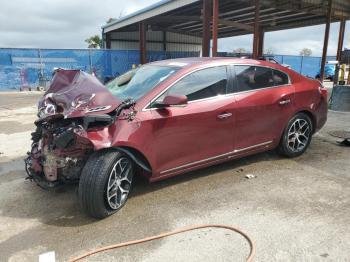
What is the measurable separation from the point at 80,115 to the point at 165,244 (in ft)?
4.88

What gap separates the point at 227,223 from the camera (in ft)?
10.9

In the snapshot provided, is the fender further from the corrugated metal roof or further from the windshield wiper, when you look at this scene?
the corrugated metal roof

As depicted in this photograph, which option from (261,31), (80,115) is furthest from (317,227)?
(261,31)

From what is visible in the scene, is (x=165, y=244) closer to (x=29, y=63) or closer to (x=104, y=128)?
(x=104, y=128)

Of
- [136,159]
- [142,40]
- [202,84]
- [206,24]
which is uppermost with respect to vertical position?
[206,24]

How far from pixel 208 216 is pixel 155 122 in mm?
1153

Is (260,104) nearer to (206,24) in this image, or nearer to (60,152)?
(60,152)

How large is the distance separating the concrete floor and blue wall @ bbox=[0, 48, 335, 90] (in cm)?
1730

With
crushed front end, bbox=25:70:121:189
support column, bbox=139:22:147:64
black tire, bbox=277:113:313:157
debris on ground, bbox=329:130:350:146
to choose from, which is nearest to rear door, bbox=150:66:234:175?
crushed front end, bbox=25:70:121:189

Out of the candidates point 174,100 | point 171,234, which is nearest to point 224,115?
point 174,100

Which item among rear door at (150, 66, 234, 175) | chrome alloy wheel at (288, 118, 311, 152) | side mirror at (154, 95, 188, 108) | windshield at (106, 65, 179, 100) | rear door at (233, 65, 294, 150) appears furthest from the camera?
chrome alloy wheel at (288, 118, 311, 152)

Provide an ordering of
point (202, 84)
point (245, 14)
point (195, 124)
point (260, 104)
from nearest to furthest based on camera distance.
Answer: point (195, 124) → point (202, 84) → point (260, 104) → point (245, 14)

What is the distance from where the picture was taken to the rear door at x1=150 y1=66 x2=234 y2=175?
3.79 m

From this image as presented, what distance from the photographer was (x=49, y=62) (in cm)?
2122
